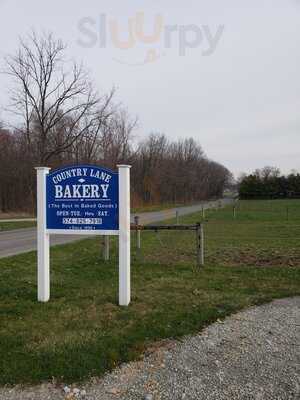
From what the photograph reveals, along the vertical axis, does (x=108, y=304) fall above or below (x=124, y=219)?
below

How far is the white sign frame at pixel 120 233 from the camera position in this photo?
538 cm

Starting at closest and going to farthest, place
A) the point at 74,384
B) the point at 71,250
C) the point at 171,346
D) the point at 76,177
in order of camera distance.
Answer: the point at 74,384
the point at 171,346
the point at 76,177
the point at 71,250

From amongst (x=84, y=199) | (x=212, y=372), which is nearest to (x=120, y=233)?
(x=84, y=199)

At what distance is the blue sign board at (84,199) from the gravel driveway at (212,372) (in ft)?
7.15

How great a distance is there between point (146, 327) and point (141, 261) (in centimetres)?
492

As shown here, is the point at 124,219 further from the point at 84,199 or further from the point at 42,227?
the point at 42,227

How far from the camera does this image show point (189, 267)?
8344mm

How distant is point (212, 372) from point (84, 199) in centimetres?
311

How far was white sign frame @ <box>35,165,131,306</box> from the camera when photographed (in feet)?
17.6

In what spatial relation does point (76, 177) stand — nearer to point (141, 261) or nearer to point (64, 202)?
point (64, 202)

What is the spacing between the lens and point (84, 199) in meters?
5.49

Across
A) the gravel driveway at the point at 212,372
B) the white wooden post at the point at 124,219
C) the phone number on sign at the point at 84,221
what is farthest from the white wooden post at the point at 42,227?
the gravel driveway at the point at 212,372

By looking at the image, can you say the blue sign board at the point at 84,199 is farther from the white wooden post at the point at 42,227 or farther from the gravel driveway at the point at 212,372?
the gravel driveway at the point at 212,372

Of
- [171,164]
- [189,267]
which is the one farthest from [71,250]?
[171,164]
